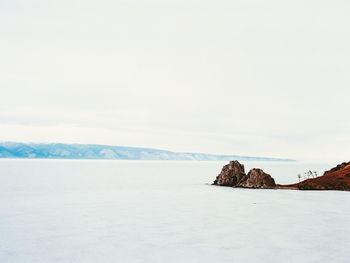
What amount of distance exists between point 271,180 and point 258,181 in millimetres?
3285

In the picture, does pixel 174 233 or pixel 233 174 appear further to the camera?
pixel 233 174

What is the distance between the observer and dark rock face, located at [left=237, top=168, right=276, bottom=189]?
106 m

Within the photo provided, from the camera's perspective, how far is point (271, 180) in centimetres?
10700

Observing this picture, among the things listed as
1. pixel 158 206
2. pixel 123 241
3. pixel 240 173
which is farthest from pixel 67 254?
pixel 240 173

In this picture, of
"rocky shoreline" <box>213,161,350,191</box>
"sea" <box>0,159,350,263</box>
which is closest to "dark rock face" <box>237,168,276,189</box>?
"rocky shoreline" <box>213,161,350,191</box>

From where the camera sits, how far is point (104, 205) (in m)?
66.1

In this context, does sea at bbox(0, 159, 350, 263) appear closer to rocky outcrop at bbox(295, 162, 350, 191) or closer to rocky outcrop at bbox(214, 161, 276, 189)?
rocky outcrop at bbox(295, 162, 350, 191)

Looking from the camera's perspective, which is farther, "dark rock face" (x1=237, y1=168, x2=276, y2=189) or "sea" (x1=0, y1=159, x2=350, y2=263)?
"dark rock face" (x1=237, y1=168, x2=276, y2=189)

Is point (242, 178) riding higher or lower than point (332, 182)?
higher

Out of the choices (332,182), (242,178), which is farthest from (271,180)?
(332,182)

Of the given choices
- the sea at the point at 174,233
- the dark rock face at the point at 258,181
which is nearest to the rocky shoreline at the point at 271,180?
the dark rock face at the point at 258,181

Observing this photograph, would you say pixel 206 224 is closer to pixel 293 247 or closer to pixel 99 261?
pixel 293 247

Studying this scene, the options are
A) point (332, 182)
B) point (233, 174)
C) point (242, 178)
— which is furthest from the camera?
point (233, 174)

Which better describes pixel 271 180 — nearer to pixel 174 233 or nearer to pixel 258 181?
pixel 258 181
